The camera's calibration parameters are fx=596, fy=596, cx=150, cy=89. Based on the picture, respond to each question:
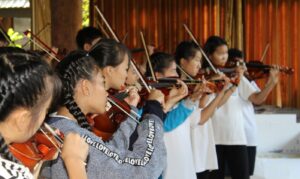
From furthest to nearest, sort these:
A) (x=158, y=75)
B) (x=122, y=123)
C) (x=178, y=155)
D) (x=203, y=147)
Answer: (x=203, y=147) < (x=158, y=75) < (x=178, y=155) < (x=122, y=123)

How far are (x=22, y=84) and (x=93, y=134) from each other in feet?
1.87

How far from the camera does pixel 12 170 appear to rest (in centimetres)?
119

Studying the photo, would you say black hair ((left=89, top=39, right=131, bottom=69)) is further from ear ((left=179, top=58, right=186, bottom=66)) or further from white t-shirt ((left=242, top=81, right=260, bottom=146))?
white t-shirt ((left=242, top=81, right=260, bottom=146))

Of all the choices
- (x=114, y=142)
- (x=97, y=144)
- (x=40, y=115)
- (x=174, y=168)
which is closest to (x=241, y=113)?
(x=174, y=168)

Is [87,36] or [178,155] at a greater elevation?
[87,36]

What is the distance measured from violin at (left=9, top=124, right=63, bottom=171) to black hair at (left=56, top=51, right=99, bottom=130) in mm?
226

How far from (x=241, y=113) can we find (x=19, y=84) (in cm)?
312

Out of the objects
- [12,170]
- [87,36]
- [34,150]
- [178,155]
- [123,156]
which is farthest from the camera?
[87,36]

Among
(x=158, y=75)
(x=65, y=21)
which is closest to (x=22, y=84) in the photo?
(x=158, y=75)

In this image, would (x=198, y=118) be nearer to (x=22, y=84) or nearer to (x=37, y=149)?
(x=37, y=149)

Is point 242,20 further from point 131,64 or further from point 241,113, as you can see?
point 131,64

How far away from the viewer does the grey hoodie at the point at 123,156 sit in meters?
1.68

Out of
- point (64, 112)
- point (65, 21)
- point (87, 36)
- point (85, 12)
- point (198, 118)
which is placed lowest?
point (198, 118)

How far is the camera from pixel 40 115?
1280mm
